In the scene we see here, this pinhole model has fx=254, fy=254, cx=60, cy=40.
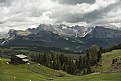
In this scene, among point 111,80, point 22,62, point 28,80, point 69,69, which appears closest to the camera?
point 111,80

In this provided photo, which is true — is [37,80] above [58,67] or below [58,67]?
above

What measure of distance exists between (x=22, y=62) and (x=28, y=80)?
7981cm

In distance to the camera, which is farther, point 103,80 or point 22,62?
point 22,62

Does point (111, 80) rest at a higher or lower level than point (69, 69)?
higher

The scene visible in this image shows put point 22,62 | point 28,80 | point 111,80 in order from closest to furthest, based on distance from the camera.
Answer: point 111,80 < point 28,80 < point 22,62

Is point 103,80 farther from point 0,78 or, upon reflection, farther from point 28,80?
point 0,78

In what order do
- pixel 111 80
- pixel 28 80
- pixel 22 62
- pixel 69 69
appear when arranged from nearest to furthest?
pixel 111 80 < pixel 28 80 < pixel 22 62 < pixel 69 69

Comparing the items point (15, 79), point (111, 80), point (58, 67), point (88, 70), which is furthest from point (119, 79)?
point (58, 67)

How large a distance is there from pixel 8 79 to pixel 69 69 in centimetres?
9611

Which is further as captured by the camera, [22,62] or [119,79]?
[22,62]

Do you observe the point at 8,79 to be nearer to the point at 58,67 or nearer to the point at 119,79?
the point at 119,79

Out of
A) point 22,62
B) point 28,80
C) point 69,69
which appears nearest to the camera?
point 28,80

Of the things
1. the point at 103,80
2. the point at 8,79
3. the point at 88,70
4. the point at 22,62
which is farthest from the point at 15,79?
the point at 88,70

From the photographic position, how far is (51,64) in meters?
200
